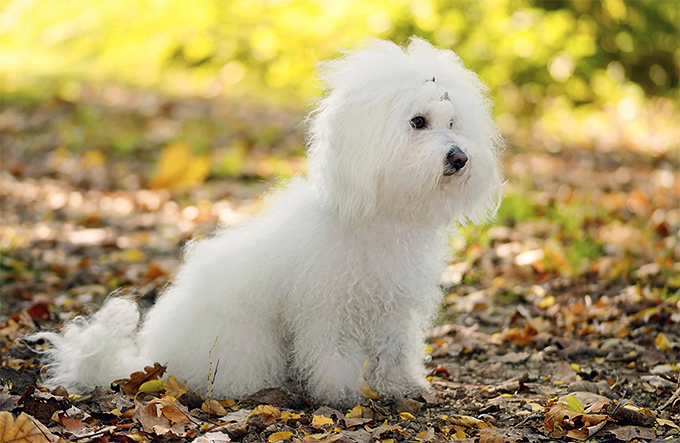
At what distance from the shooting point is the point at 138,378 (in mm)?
3197

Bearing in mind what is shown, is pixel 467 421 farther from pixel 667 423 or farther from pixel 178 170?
pixel 178 170

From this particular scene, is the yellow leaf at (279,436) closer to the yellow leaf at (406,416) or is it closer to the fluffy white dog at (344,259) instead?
the fluffy white dog at (344,259)

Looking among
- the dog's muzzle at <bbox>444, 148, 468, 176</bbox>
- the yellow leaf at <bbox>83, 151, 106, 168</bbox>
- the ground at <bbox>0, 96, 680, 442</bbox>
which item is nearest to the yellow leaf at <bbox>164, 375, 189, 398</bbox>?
the ground at <bbox>0, 96, 680, 442</bbox>

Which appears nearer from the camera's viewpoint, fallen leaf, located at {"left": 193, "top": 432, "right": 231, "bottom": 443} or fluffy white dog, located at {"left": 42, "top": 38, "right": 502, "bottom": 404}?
fallen leaf, located at {"left": 193, "top": 432, "right": 231, "bottom": 443}

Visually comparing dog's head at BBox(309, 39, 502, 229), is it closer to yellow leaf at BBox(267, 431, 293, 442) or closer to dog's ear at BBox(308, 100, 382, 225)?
dog's ear at BBox(308, 100, 382, 225)

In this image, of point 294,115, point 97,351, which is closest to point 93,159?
point 294,115

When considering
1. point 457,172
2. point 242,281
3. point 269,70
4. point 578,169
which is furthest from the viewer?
point 269,70

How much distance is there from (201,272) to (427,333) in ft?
5.19

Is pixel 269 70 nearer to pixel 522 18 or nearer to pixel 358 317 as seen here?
pixel 522 18

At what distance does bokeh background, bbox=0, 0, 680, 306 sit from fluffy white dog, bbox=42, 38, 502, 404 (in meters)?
0.78

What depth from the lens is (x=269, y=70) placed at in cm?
1182

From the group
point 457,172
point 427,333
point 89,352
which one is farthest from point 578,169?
point 89,352

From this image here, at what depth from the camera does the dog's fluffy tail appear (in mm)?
3256

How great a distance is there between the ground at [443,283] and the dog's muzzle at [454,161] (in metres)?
0.79
